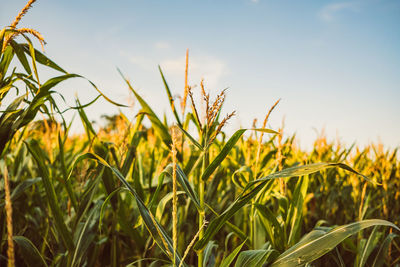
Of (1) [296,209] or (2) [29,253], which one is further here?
(1) [296,209]

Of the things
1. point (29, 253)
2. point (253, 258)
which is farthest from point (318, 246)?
point (29, 253)

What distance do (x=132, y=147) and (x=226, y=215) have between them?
2.83 ft

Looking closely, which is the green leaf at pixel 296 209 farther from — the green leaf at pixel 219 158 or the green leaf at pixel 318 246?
the green leaf at pixel 219 158

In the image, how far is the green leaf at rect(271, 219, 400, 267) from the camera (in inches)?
33.2

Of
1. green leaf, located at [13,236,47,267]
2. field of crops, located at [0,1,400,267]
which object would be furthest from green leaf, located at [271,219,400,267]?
green leaf, located at [13,236,47,267]

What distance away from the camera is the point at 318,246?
0.89 meters

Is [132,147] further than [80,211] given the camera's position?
Yes

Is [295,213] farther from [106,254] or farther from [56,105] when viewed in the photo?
[106,254]

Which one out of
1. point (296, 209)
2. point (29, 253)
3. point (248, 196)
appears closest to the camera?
point (248, 196)

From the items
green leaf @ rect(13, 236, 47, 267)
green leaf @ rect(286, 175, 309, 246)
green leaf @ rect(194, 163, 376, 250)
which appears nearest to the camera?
green leaf @ rect(194, 163, 376, 250)

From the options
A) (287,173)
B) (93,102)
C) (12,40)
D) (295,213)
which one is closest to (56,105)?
(93,102)

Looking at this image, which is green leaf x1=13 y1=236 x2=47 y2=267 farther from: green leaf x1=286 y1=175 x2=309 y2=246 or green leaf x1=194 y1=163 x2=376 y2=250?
green leaf x1=286 y1=175 x2=309 y2=246

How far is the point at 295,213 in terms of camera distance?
128 cm

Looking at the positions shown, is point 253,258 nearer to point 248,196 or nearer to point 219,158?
point 248,196
